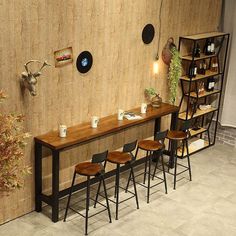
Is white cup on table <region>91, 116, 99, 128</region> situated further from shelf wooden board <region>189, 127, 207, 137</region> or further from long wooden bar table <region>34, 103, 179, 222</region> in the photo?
shelf wooden board <region>189, 127, 207, 137</region>

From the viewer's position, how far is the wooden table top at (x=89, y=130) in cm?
490

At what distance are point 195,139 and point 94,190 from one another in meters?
2.34

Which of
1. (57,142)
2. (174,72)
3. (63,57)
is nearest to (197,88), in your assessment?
(174,72)

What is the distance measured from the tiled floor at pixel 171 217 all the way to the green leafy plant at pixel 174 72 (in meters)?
1.20

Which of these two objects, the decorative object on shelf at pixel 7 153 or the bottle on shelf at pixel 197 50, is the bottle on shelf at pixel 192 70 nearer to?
the bottle on shelf at pixel 197 50

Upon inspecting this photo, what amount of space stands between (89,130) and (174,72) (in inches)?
71.0

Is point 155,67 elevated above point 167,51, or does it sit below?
below

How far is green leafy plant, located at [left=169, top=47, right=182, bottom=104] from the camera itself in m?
6.35

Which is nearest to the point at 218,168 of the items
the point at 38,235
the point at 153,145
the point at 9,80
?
the point at 153,145

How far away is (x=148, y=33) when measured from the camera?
600cm

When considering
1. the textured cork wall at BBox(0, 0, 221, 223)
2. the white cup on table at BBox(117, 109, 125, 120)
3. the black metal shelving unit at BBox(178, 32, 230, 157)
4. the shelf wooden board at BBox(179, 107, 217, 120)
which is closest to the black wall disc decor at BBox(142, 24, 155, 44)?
the textured cork wall at BBox(0, 0, 221, 223)

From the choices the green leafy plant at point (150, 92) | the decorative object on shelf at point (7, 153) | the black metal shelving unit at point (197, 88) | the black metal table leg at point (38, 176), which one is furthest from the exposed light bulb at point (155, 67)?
the decorative object on shelf at point (7, 153)

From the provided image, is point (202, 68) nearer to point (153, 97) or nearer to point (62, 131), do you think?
point (153, 97)

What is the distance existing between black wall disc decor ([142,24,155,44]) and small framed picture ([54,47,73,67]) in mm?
1273
